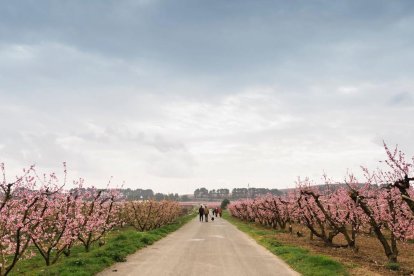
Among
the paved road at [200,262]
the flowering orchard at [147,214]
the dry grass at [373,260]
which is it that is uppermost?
the flowering orchard at [147,214]

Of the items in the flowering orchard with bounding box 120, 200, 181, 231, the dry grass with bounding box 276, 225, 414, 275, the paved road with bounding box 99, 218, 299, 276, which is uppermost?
the flowering orchard with bounding box 120, 200, 181, 231

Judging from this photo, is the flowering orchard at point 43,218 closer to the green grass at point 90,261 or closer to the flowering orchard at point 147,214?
the green grass at point 90,261

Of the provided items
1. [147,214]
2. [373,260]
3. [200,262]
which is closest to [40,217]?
[200,262]

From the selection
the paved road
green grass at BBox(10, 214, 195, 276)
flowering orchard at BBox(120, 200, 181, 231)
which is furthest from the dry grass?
flowering orchard at BBox(120, 200, 181, 231)

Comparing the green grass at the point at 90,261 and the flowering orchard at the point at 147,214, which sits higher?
the flowering orchard at the point at 147,214

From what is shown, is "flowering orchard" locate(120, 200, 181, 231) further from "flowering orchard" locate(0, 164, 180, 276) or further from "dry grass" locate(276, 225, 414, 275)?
"dry grass" locate(276, 225, 414, 275)

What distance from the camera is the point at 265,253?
876 inches

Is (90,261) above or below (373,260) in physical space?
above

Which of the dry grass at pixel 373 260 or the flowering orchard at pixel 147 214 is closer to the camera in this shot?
the dry grass at pixel 373 260

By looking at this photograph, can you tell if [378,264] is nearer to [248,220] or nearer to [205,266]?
[205,266]

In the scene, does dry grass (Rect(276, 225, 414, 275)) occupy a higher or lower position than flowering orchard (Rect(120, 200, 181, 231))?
lower

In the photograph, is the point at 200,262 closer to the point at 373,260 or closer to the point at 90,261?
the point at 90,261

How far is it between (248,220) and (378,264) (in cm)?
5154

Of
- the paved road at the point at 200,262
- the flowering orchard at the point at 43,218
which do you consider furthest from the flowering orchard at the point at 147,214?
the paved road at the point at 200,262
